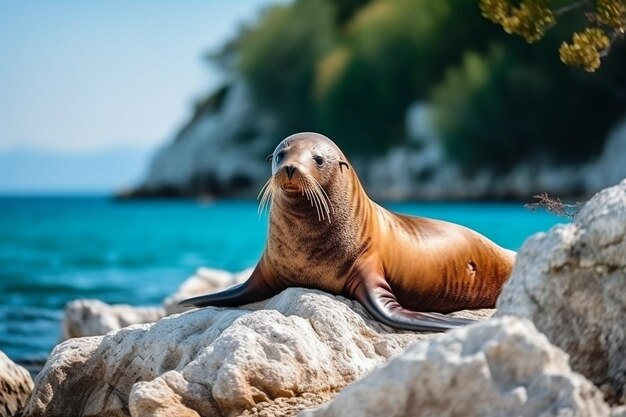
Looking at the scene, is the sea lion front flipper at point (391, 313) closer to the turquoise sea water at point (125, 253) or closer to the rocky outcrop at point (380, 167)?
the turquoise sea water at point (125, 253)

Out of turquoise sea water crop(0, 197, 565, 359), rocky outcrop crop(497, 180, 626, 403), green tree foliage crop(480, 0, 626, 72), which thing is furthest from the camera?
turquoise sea water crop(0, 197, 565, 359)

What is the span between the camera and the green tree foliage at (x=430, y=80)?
41.7 metres

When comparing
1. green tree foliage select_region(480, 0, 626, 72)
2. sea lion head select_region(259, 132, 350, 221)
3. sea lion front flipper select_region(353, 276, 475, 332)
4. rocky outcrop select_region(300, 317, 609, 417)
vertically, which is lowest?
sea lion front flipper select_region(353, 276, 475, 332)

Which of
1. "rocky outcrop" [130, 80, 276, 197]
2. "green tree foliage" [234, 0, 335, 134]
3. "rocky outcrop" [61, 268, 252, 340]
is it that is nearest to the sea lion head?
"rocky outcrop" [61, 268, 252, 340]

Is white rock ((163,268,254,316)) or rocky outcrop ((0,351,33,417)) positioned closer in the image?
rocky outcrop ((0,351,33,417))

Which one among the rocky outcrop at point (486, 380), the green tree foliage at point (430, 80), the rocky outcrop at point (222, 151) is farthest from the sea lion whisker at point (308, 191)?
the rocky outcrop at point (222, 151)

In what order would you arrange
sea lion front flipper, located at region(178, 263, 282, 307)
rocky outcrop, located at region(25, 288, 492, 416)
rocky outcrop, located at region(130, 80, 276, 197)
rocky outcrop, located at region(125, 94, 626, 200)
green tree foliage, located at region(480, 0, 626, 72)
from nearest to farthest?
rocky outcrop, located at region(25, 288, 492, 416)
green tree foliage, located at region(480, 0, 626, 72)
sea lion front flipper, located at region(178, 263, 282, 307)
rocky outcrop, located at region(125, 94, 626, 200)
rocky outcrop, located at region(130, 80, 276, 197)

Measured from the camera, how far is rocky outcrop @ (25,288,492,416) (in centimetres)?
528

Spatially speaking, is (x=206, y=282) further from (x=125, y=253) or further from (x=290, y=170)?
(x=125, y=253)

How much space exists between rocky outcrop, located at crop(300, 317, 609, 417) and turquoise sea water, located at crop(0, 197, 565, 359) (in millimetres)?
7439

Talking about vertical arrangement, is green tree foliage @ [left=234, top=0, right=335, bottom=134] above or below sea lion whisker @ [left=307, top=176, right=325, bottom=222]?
above

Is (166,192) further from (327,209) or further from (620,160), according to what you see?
(327,209)

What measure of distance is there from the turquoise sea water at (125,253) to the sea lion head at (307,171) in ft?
16.6

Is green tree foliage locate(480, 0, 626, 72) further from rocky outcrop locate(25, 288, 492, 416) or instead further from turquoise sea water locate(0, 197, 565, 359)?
turquoise sea water locate(0, 197, 565, 359)
